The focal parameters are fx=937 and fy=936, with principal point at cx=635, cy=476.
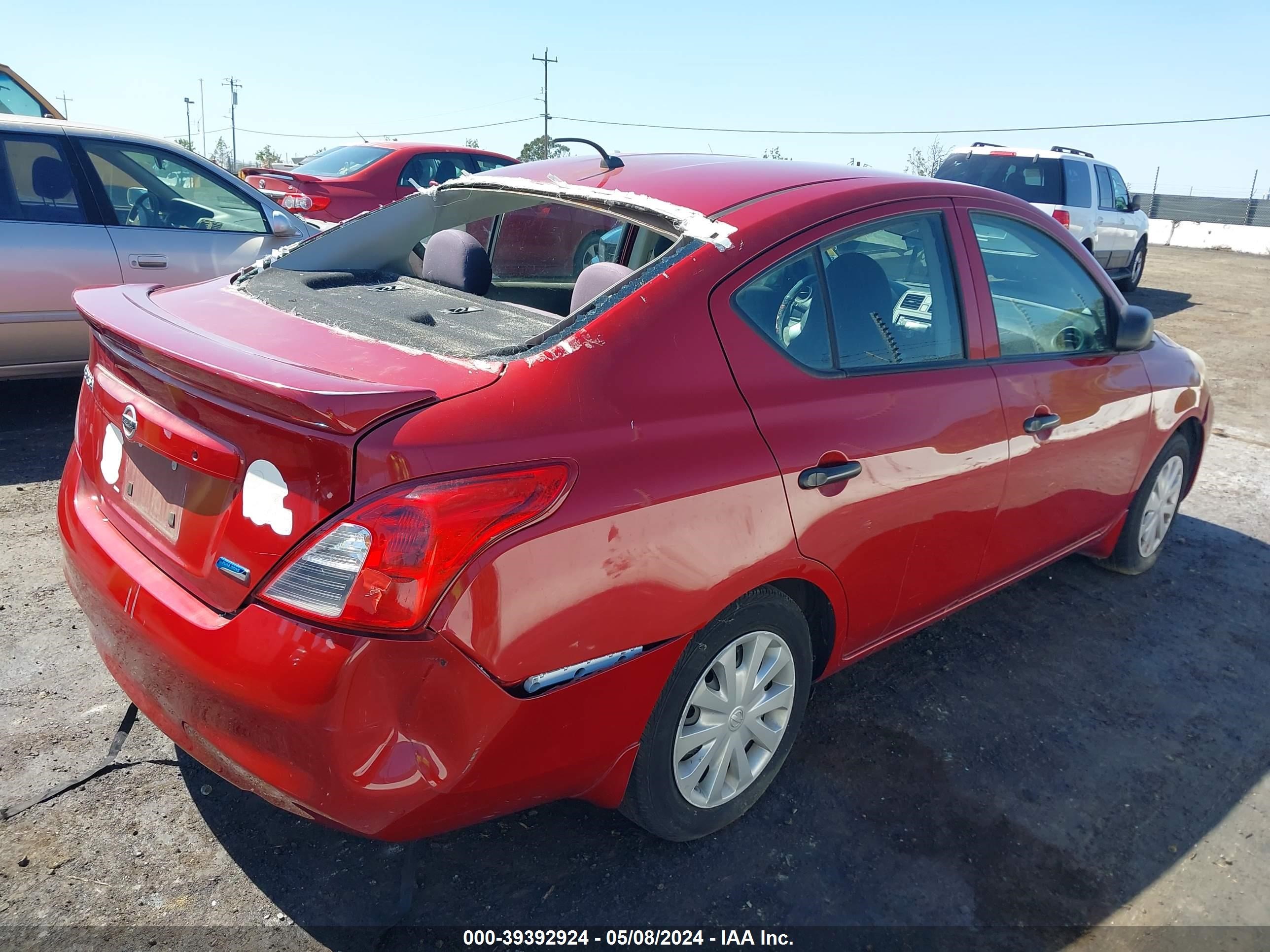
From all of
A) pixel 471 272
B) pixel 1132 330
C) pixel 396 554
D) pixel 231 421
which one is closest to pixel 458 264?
pixel 471 272

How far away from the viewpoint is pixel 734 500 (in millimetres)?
2166

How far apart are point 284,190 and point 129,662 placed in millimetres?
8594

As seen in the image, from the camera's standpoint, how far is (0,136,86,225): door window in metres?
5.01

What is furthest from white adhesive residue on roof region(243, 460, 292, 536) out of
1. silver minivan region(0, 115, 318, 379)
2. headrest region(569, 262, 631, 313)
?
silver minivan region(0, 115, 318, 379)

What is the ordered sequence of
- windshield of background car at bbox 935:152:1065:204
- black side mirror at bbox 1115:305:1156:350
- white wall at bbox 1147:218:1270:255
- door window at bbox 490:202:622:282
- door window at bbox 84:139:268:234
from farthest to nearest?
white wall at bbox 1147:218:1270:255, windshield of background car at bbox 935:152:1065:204, door window at bbox 84:139:268:234, black side mirror at bbox 1115:305:1156:350, door window at bbox 490:202:622:282

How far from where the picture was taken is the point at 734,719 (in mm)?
2418

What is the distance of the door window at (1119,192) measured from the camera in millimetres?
13266

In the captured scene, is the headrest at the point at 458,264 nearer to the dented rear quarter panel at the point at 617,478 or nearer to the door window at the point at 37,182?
the dented rear quarter panel at the point at 617,478

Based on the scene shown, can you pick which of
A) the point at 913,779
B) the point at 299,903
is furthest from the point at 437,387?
the point at 913,779

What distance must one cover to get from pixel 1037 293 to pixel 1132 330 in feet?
1.62

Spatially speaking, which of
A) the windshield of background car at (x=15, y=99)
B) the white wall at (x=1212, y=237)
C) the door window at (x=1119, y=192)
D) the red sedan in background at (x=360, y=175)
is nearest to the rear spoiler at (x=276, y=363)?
the red sedan in background at (x=360, y=175)

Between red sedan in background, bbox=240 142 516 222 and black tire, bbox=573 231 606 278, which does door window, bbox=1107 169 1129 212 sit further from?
black tire, bbox=573 231 606 278

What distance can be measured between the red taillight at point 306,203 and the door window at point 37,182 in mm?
4310

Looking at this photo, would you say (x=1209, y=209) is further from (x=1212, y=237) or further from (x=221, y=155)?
(x=221, y=155)
